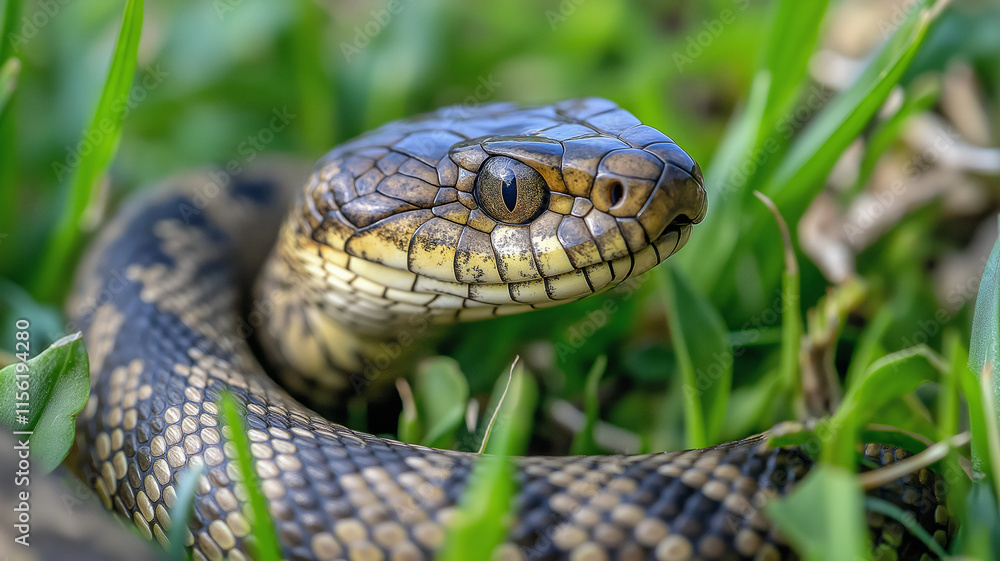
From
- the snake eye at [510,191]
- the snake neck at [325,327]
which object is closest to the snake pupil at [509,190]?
the snake eye at [510,191]

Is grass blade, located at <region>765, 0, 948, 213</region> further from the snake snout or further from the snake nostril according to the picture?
the snake nostril

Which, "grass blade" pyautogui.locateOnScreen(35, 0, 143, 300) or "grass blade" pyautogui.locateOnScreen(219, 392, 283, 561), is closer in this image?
"grass blade" pyautogui.locateOnScreen(219, 392, 283, 561)

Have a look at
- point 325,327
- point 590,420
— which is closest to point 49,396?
point 325,327

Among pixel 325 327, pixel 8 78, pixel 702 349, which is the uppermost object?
pixel 8 78

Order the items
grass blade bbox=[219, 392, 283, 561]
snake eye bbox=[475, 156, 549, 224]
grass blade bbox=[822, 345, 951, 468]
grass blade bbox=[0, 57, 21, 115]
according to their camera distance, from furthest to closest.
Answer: grass blade bbox=[0, 57, 21, 115] → snake eye bbox=[475, 156, 549, 224] → grass blade bbox=[822, 345, 951, 468] → grass blade bbox=[219, 392, 283, 561]

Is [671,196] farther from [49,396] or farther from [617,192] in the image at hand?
[49,396]

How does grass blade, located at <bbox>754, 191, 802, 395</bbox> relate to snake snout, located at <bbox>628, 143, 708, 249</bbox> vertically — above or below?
below

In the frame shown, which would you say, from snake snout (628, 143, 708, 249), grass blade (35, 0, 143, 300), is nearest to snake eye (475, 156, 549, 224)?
snake snout (628, 143, 708, 249)
